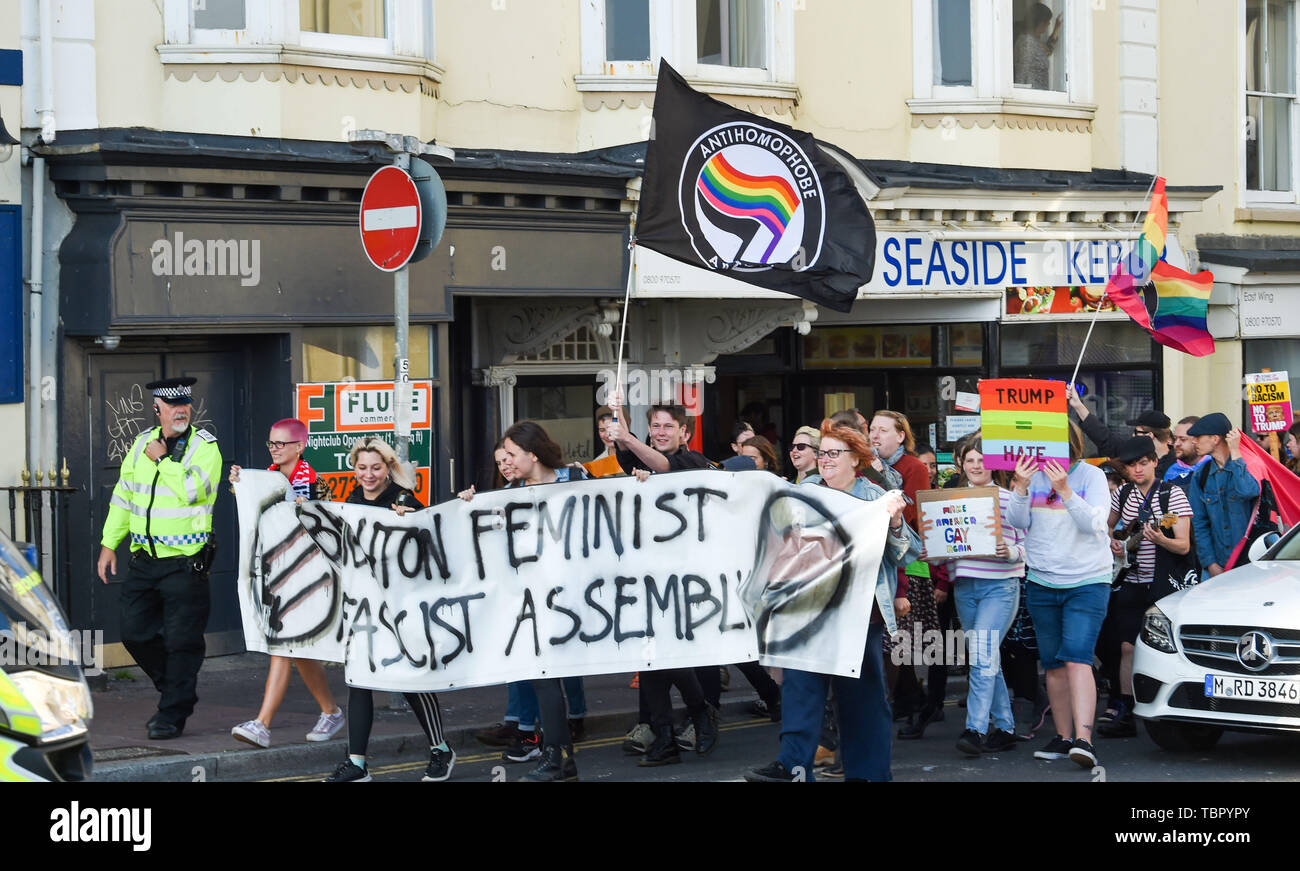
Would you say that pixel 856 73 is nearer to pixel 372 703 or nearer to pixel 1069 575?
pixel 1069 575

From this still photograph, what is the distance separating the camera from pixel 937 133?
663 inches

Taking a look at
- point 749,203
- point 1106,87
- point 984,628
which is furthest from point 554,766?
point 1106,87

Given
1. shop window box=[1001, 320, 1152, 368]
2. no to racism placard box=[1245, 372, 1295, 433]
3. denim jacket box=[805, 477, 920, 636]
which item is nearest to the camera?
denim jacket box=[805, 477, 920, 636]

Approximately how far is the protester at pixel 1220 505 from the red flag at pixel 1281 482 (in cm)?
42

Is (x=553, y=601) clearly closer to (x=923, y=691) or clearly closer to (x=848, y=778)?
(x=848, y=778)

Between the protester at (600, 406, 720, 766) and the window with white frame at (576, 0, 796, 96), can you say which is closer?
the protester at (600, 406, 720, 766)

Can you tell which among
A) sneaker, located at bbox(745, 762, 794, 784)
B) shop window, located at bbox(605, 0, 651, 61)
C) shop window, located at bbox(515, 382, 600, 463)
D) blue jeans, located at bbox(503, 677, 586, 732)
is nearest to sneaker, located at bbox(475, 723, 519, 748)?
blue jeans, located at bbox(503, 677, 586, 732)

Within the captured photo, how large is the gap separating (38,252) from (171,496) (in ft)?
9.35

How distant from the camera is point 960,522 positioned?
9.55 m

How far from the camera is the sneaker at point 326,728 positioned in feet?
32.3

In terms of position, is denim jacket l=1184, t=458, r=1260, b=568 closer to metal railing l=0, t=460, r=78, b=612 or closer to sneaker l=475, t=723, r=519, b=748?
sneaker l=475, t=723, r=519, b=748

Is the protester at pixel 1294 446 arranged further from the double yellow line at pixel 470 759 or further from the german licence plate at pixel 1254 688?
the double yellow line at pixel 470 759

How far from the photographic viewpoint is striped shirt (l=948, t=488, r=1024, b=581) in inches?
376

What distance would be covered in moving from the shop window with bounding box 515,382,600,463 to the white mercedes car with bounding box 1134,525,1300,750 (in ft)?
22.8
